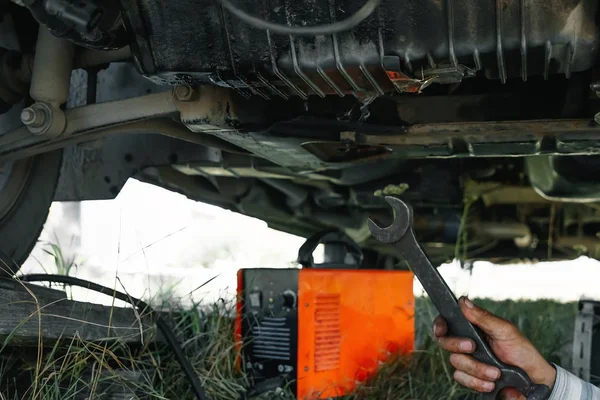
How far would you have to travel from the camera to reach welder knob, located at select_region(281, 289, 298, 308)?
1777mm

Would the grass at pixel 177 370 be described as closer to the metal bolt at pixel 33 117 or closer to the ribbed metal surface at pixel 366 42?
the metal bolt at pixel 33 117

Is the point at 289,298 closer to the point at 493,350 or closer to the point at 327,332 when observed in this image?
the point at 327,332

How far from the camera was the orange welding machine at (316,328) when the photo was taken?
1.74m

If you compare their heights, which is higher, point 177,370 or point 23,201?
point 23,201

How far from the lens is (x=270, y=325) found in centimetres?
181

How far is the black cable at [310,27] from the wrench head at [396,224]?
1.24 ft

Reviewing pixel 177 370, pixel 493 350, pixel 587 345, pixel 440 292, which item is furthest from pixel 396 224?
pixel 587 345

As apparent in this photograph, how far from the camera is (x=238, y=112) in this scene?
59.7 inches

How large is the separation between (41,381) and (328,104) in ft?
2.64

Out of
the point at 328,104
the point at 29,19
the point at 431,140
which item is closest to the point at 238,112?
the point at 328,104

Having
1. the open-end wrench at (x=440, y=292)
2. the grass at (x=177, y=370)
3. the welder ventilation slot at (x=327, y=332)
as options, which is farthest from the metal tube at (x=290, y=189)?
the open-end wrench at (x=440, y=292)

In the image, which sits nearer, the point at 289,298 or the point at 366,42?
the point at 366,42

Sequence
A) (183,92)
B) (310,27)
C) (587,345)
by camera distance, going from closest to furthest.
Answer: (310,27)
(183,92)
(587,345)

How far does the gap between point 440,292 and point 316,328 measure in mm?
486
